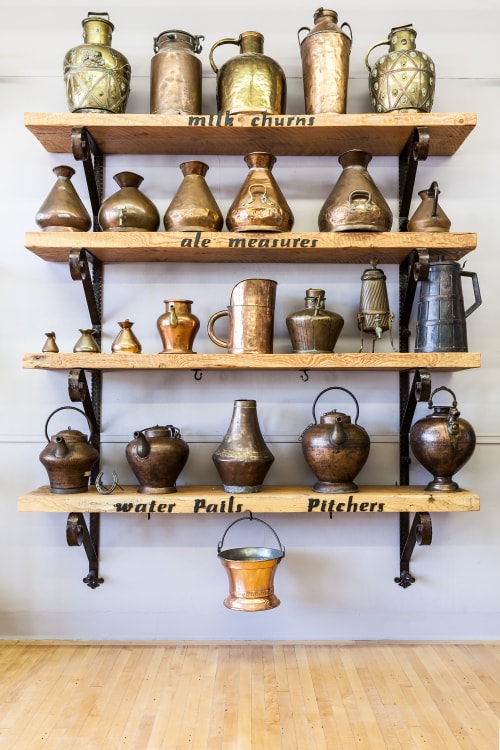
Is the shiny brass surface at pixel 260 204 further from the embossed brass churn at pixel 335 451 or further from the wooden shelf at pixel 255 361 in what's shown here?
the embossed brass churn at pixel 335 451

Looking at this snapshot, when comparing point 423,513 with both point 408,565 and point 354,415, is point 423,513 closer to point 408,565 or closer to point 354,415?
point 408,565

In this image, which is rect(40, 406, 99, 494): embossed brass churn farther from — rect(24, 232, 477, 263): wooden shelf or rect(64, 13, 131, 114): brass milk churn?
rect(64, 13, 131, 114): brass milk churn

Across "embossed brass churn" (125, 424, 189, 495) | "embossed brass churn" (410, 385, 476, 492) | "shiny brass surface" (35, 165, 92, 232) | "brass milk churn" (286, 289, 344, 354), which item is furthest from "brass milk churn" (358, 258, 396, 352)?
"shiny brass surface" (35, 165, 92, 232)

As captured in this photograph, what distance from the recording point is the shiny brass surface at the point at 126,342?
2469 millimetres

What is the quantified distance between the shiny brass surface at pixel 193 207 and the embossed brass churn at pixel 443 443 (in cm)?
105

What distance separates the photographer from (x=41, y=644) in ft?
8.54

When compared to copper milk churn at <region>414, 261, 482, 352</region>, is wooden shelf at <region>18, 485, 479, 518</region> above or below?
below

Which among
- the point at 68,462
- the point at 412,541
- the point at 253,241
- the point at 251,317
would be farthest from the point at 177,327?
the point at 412,541

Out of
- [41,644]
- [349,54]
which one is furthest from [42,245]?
[41,644]

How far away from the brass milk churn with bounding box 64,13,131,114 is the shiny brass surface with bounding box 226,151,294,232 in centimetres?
55

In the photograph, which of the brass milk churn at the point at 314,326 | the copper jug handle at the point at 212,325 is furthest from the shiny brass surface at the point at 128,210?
the brass milk churn at the point at 314,326

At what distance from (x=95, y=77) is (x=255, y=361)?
1.21 m

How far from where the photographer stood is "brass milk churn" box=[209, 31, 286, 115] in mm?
2420

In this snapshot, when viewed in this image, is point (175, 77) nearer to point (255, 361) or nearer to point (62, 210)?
point (62, 210)
